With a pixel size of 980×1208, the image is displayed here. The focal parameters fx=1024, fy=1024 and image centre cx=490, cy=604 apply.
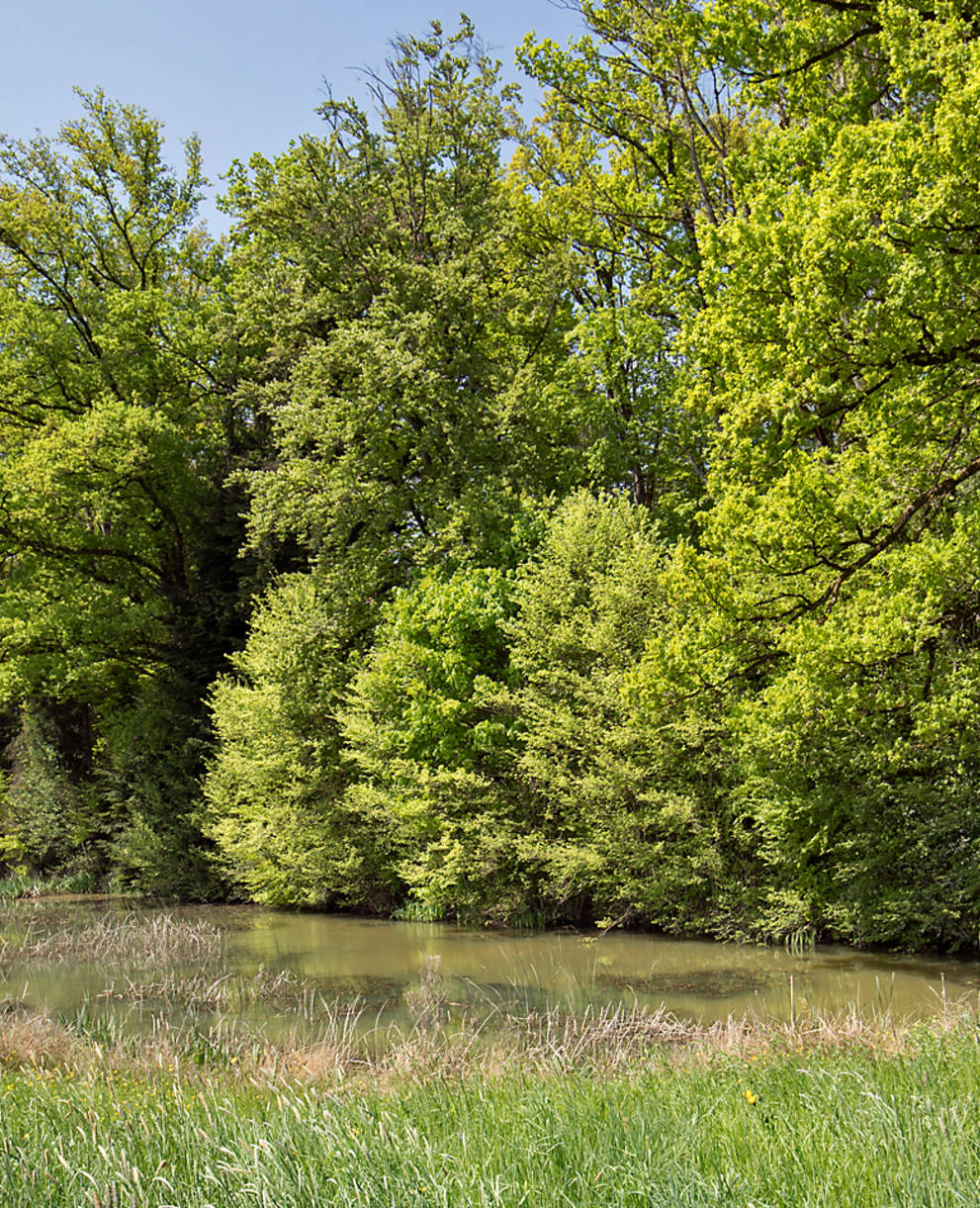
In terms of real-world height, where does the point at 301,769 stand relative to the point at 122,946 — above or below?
above

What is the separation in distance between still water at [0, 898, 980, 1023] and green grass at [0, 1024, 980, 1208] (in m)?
5.51

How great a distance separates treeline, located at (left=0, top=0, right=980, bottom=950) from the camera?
41.2ft

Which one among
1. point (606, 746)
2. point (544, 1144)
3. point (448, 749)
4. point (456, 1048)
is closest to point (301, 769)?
point (448, 749)

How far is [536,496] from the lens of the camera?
23.2 meters

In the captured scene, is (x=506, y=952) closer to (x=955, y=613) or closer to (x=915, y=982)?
(x=915, y=982)

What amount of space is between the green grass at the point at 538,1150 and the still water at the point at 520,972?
5507 millimetres

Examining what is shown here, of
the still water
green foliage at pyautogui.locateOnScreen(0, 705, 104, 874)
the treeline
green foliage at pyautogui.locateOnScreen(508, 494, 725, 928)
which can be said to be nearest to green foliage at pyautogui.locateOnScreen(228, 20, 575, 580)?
the treeline

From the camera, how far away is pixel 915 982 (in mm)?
12109

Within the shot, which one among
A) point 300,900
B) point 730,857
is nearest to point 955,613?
point 730,857

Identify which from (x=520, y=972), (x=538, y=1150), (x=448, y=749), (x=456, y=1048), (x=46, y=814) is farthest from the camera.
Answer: (x=46, y=814)

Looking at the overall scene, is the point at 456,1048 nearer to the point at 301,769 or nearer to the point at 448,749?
the point at 448,749

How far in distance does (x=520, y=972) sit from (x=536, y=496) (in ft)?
39.0

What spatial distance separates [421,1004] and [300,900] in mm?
11564

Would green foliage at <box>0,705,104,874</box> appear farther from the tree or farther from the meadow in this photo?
the meadow
